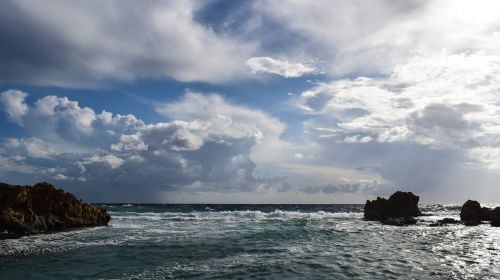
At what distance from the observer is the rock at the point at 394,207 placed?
76.4 metres

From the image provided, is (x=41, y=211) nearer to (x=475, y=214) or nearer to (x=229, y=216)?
(x=229, y=216)

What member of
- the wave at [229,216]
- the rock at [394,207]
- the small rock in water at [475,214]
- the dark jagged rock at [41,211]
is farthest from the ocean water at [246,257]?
the rock at [394,207]

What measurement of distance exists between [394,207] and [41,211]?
203ft

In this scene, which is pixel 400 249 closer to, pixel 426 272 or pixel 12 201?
pixel 426 272

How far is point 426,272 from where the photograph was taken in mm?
21656

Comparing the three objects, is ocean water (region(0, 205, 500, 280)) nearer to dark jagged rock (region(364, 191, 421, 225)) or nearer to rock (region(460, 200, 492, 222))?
rock (region(460, 200, 492, 222))

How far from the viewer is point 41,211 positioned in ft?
148

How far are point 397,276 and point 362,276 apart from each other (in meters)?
1.83

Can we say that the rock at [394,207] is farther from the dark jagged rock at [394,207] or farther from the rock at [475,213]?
the rock at [475,213]

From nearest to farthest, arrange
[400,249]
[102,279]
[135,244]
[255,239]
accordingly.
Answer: [102,279] → [400,249] → [135,244] → [255,239]

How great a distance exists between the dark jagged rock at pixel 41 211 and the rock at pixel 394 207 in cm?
5027

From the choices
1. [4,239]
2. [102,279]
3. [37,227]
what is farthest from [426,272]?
[37,227]

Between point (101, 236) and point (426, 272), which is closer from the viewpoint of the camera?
point (426, 272)

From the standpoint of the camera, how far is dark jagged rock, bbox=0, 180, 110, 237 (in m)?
39.0
